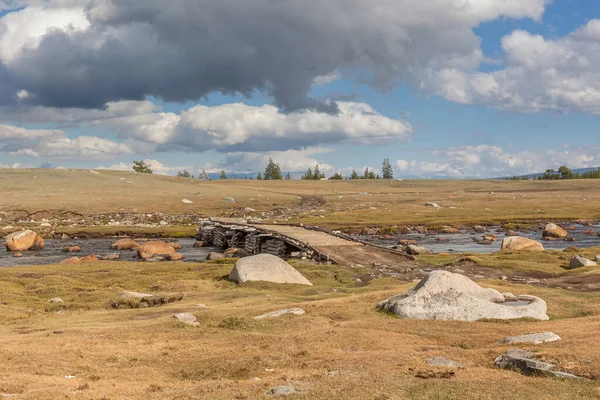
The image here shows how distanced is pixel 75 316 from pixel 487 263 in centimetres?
3199

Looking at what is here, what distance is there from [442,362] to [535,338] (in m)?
4.57

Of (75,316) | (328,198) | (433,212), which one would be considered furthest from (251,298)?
(328,198)

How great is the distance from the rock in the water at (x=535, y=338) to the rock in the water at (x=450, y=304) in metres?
4.77

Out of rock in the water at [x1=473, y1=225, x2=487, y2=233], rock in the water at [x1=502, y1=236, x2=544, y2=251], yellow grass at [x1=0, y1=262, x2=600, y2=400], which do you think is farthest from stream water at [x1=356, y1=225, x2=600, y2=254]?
yellow grass at [x1=0, y1=262, x2=600, y2=400]

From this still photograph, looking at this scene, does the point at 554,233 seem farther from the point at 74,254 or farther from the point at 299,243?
the point at 74,254

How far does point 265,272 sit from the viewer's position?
1578 inches

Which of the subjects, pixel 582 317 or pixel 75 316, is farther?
pixel 75 316

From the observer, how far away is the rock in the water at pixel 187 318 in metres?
26.1

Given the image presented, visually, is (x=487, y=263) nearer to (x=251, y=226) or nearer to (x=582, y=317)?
Answer: (x=582, y=317)

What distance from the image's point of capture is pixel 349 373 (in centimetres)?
1741

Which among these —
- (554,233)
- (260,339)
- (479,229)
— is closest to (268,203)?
(479,229)

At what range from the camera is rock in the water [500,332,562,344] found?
68.0ft

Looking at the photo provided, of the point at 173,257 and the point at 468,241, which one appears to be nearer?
the point at 173,257

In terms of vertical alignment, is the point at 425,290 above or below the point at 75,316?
above
